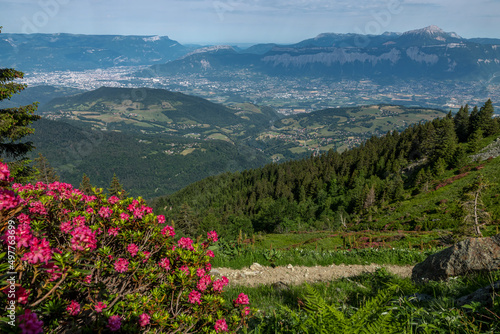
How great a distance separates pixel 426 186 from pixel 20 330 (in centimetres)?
5637

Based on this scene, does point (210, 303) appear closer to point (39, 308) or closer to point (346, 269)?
point (39, 308)

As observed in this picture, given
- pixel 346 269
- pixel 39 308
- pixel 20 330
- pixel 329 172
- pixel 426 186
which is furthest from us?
pixel 329 172

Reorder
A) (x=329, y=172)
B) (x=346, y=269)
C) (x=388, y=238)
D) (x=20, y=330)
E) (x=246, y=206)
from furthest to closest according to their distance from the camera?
1. (x=246, y=206)
2. (x=329, y=172)
3. (x=388, y=238)
4. (x=346, y=269)
5. (x=20, y=330)

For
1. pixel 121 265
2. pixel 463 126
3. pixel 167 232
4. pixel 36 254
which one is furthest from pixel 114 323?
pixel 463 126

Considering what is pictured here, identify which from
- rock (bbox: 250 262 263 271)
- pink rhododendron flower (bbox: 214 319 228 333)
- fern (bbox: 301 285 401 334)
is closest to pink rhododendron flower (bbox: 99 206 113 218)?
pink rhododendron flower (bbox: 214 319 228 333)

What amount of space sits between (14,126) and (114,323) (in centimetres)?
1772

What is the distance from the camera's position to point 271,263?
1088 cm

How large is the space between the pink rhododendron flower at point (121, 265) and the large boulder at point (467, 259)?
23.0 feet

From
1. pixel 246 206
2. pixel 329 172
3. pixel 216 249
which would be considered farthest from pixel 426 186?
pixel 246 206

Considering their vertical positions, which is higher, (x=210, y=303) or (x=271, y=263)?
(x=210, y=303)

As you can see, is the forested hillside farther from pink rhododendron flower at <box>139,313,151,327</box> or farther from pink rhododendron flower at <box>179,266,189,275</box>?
pink rhododendron flower at <box>139,313,151,327</box>

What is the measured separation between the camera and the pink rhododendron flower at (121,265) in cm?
381

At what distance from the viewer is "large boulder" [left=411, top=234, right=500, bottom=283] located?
5.75 meters

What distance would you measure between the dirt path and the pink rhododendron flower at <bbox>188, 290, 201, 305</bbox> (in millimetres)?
5338
